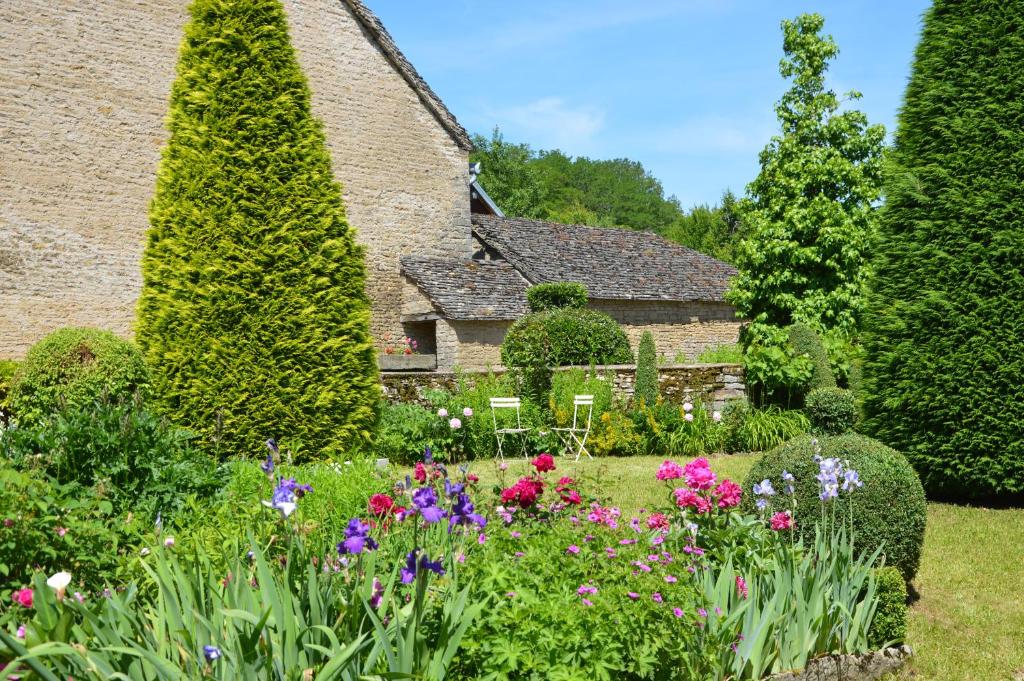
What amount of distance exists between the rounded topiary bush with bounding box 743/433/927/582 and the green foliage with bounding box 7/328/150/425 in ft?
23.1

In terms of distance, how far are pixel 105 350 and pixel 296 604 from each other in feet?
25.0

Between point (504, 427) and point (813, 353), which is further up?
point (813, 353)

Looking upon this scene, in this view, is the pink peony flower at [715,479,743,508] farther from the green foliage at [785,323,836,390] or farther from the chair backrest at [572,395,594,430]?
the green foliage at [785,323,836,390]

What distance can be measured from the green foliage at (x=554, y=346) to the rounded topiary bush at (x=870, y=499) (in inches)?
316

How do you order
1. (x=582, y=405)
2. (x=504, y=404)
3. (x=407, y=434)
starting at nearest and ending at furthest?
(x=407, y=434)
(x=504, y=404)
(x=582, y=405)

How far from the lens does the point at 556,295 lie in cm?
1748

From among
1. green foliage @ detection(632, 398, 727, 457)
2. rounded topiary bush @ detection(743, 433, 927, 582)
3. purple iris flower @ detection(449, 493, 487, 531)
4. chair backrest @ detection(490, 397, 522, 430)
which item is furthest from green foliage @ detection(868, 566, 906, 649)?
green foliage @ detection(632, 398, 727, 457)

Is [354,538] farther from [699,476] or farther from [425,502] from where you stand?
[699,476]

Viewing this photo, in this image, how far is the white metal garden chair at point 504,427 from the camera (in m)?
11.7

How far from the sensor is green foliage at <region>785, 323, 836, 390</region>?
583 inches

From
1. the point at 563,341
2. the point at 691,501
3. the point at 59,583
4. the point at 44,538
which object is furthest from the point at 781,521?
the point at 563,341

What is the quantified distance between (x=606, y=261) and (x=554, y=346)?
35.2 feet

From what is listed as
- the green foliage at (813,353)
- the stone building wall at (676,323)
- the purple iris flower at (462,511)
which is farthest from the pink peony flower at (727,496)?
the stone building wall at (676,323)

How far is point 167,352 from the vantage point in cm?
762
